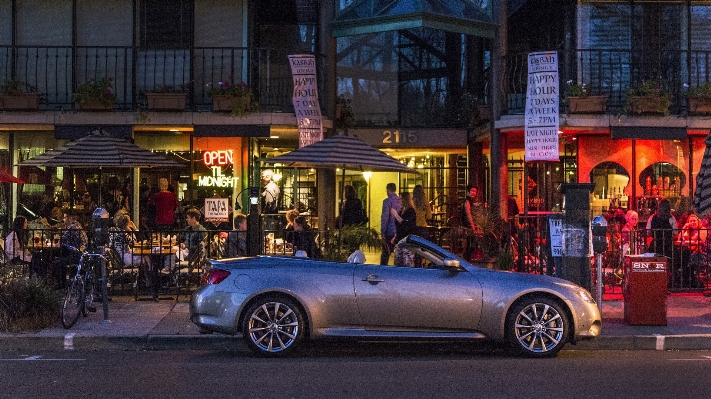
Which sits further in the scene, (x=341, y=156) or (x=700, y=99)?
(x=700, y=99)

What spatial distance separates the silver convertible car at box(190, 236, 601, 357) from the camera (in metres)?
9.70

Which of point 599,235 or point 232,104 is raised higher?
point 232,104

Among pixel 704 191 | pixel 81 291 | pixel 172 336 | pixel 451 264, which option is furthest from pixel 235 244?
pixel 704 191

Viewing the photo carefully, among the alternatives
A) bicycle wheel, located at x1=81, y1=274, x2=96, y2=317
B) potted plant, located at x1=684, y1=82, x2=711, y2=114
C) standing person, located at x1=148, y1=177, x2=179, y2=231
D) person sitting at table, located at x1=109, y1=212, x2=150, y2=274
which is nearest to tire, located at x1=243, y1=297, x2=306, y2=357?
bicycle wheel, located at x1=81, y1=274, x2=96, y2=317

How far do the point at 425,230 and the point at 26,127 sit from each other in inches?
317

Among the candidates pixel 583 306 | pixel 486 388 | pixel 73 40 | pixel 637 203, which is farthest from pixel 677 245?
pixel 73 40

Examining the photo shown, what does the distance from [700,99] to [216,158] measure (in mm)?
9255

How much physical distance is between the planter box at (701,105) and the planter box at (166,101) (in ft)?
30.3

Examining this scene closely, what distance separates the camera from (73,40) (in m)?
18.1

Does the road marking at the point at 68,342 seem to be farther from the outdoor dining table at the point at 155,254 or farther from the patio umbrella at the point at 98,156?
the patio umbrella at the point at 98,156

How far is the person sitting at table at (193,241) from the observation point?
1380 centimetres

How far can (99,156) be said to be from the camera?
14758mm

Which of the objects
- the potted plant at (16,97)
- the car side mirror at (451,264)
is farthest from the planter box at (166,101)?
the car side mirror at (451,264)

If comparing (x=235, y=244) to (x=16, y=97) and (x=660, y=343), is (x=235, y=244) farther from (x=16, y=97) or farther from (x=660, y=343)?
(x=660, y=343)
